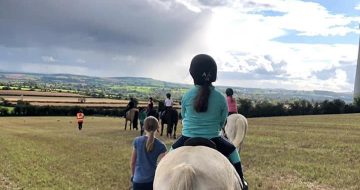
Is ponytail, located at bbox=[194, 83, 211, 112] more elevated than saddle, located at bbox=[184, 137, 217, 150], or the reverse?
ponytail, located at bbox=[194, 83, 211, 112]

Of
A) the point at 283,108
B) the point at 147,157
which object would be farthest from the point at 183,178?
the point at 283,108

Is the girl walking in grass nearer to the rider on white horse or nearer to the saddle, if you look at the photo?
the rider on white horse

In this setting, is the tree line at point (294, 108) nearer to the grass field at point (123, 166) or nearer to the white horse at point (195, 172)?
the grass field at point (123, 166)

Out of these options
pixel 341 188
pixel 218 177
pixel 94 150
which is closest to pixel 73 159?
pixel 94 150

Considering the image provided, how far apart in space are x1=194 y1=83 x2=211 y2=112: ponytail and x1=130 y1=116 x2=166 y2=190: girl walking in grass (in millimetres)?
1654

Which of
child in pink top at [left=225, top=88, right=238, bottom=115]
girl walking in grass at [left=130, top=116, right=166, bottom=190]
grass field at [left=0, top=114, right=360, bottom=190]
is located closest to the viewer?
girl walking in grass at [left=130, top=116, right=166, bottom=190]

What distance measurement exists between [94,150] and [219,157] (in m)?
16.6

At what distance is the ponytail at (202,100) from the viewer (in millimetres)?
6125

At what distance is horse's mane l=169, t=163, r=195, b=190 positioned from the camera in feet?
15.5

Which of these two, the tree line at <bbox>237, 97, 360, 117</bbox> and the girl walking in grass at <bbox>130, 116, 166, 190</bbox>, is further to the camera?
the tree line at <bbox>237, 97, 360, 117</bbox>

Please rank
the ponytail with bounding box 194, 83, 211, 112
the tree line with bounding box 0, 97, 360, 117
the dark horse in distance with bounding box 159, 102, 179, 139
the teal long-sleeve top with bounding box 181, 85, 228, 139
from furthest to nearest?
the tree line with bounding box 0, 97, 360, 117, the dark horse in distance with bounding box 159, 102, 179, 139, the teal long-sleeve top with bounding box 181, 85, 228, 139, the ponytail with bounding box 194, 83, 211, 112

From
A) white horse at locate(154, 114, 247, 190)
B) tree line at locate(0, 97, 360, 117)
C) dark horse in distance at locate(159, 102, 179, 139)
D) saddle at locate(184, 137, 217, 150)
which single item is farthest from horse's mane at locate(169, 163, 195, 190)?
tree line at locate(0, 97, 360, 117)

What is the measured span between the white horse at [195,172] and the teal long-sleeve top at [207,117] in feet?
1.93

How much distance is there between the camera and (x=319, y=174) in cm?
1415
